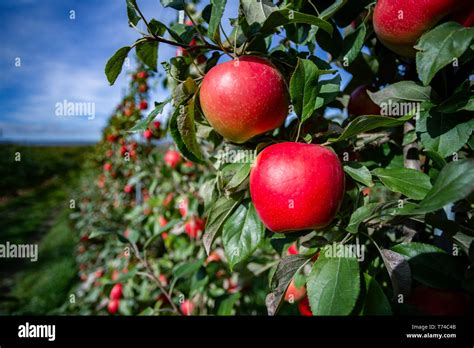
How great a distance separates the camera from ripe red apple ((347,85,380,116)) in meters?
0.74

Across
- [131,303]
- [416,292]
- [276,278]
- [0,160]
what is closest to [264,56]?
[276,278]

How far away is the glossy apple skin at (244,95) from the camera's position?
0.55m

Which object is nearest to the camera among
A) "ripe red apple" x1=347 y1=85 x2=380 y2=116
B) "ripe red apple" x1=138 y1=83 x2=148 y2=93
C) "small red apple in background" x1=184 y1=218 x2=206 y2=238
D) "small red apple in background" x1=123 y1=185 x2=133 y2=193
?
"ripe red apple" x1=347 y1=85 x2=380 y2=116

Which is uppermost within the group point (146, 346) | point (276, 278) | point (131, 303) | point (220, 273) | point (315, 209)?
point (315, 209)

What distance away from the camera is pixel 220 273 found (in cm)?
155

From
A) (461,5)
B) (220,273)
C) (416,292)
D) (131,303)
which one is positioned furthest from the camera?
(131,303)

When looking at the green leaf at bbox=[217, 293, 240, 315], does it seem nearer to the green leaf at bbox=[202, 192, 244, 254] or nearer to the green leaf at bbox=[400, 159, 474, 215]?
the green leaf at bbox=[202, 192, 244, 254]

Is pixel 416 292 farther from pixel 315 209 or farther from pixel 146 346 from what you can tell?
pixel 146 346

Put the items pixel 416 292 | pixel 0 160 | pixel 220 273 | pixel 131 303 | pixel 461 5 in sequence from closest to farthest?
pixel 461 5
pixel 416 292
pixel 220 273
pixel 131 303
pixel 0 160

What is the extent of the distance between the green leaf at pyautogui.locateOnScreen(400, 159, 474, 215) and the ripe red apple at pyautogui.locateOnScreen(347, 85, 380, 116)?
329 mm

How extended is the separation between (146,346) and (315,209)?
1.11 feet

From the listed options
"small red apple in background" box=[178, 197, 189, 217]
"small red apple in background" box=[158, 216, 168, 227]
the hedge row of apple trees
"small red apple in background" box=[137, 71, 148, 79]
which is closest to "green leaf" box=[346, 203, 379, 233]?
the hedge row of apple trees

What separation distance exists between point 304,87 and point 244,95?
87mm

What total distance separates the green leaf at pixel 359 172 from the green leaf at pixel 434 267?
5.4 inches
